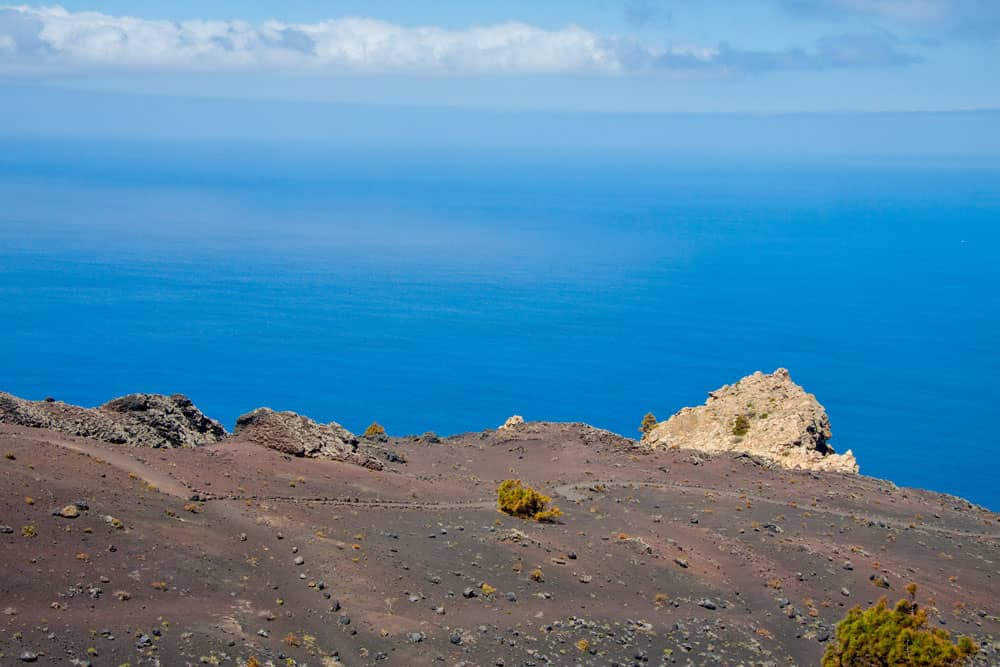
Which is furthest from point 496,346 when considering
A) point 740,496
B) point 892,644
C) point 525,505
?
point 892,644

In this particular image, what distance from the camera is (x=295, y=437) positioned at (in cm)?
3944

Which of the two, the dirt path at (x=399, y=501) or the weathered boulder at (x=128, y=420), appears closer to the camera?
the dirt path at (x=399, y=501)

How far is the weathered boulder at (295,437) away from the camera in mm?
39156

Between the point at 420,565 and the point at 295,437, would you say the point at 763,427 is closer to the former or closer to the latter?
the point at 295,437

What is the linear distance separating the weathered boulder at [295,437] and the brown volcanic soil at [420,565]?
2.75 ft

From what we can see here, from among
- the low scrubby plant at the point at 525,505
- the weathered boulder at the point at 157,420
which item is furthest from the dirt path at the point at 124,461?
the low scrubby plant at the point at 525,505

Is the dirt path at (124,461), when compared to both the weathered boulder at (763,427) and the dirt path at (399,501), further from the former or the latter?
the weathered boulder at (763,427)

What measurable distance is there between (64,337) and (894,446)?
355ft

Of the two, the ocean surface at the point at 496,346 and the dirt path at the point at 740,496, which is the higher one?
the dirt path at the point at 740,496

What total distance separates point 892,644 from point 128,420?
27.6 m

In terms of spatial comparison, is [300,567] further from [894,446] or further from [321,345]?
[321,345]

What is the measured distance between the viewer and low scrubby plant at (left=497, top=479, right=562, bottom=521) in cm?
3550

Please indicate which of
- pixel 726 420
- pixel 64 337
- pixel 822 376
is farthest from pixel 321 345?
pixel 726 420

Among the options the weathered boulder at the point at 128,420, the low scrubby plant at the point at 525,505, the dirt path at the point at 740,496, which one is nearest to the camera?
the weathered boulder at the point at 128,420
